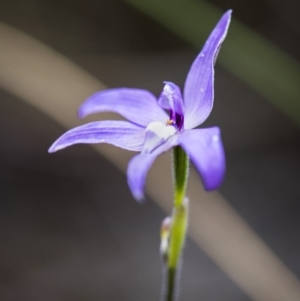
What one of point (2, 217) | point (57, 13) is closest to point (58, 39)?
point (57, 13)

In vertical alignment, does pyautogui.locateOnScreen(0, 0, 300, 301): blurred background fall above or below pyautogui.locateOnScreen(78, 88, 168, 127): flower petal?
above

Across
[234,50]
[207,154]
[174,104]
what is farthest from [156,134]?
[234,50]

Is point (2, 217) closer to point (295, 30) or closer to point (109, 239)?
point (109, 239)

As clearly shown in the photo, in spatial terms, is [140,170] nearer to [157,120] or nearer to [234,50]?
[157,120]

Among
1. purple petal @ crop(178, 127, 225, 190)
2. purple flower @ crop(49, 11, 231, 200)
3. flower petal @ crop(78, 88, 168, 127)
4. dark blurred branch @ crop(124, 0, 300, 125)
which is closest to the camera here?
purple petal @ crop(178, 127, 225, 190)

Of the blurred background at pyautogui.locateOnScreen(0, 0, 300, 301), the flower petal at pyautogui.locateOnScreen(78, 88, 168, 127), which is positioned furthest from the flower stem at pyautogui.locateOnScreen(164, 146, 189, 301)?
the blurred background at pyautogui.locateOnScreen(0, 0, 300, 301)

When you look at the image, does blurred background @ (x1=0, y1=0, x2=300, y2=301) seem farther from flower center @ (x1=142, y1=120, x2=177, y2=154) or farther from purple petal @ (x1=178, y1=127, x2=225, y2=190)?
purple petal @ (x1=178, y1=127, x2=225, y2=190)
